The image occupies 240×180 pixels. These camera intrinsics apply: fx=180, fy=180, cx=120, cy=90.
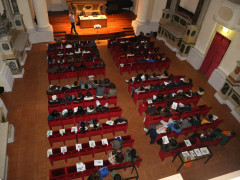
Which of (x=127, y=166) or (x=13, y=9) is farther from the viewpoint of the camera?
(x=13, y=9)

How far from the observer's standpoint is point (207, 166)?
7328 mm

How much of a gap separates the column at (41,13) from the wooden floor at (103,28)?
78.0 inches

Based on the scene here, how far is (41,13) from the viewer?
42.2 ft

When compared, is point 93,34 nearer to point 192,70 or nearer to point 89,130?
point 192,70

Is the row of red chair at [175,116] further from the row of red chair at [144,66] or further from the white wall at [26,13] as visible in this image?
the white wall at [26,13]

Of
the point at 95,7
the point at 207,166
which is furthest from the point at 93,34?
the point at 207,166

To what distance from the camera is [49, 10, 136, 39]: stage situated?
→ 15156mm

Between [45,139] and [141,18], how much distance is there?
490 inches

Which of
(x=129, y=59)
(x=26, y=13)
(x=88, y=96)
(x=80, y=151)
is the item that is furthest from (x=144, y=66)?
(x=26, y=13)

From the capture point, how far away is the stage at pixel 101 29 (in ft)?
49.7

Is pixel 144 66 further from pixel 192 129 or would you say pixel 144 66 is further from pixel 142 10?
pixel 142 10

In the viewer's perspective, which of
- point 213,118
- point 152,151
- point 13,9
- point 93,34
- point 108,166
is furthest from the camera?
point 93,34

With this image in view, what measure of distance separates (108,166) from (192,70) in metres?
9.35

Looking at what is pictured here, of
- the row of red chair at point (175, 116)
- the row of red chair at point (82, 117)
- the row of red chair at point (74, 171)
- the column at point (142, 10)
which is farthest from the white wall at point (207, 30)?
the row of red chair at point (74, 171)
